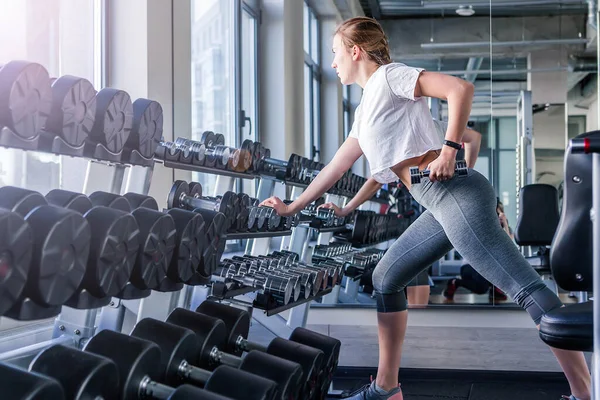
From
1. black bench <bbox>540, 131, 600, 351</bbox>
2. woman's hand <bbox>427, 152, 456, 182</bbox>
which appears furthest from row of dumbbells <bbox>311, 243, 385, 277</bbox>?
black bench <bbox>540, 131, 600, 351</bbox>

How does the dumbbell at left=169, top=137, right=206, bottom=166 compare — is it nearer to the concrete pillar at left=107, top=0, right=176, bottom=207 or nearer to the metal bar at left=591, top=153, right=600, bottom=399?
the concrete pillar at left=107, top=0, right=176, bottom=207

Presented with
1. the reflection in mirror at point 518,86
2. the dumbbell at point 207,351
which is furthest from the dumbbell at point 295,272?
the reflection in mirror at point 518,86

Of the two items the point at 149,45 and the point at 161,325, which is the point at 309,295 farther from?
the point at 149,45

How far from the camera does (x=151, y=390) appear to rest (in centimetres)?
156

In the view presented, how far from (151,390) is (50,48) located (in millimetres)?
1549

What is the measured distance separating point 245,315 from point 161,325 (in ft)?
1.29

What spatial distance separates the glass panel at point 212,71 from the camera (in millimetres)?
3895

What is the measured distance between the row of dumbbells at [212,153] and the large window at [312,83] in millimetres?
2398

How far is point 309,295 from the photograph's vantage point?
2.66 metres

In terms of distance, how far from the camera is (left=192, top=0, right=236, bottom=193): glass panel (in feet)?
12.8

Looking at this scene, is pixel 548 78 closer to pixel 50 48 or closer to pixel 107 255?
pixel 50 48

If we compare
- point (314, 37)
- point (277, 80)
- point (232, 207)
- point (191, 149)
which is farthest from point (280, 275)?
point (314, 37)

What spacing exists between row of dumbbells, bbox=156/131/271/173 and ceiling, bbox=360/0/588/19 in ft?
7.14

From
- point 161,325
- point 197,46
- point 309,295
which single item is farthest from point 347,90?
point 161,325
